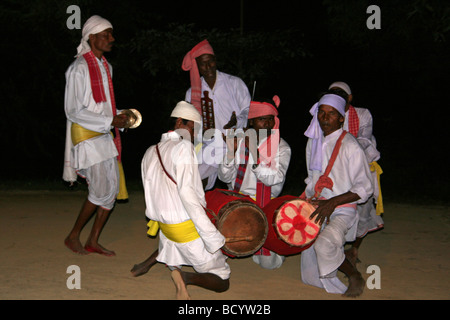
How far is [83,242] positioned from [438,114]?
12006 mm

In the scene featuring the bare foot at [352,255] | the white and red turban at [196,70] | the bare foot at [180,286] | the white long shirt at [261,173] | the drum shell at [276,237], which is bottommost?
the bare foot at [352,255]

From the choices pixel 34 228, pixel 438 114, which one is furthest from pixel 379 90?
pixel 34 228

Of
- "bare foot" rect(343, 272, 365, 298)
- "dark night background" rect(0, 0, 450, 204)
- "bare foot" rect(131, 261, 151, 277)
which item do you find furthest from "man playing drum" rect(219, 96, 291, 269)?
"dark night background" rect(0, 0, 450, 204)

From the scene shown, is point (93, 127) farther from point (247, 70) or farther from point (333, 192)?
point (247, 70)

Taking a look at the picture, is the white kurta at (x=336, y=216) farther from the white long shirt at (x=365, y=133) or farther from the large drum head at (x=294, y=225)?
the white long shirt at (x=365, y=133)

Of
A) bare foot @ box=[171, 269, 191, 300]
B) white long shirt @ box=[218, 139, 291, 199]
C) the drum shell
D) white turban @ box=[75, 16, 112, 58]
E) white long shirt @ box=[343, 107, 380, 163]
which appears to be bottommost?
bare foot @ box=[171, 269, 191, 300]

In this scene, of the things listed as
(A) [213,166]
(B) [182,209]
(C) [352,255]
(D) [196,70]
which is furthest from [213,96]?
(C) [352,255]

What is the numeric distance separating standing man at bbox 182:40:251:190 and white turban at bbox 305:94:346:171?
99cm

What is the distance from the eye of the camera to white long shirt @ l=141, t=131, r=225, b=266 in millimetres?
4273

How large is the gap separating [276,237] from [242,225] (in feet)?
1.04

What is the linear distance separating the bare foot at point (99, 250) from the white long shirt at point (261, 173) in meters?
1.31

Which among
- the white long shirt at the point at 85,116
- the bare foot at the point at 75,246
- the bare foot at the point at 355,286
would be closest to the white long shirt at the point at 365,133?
the bare foot at the point at 355,286

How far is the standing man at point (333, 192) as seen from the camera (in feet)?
15.9

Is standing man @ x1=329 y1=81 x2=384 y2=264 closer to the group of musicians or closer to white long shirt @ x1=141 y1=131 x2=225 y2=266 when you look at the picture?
the group of musicians
